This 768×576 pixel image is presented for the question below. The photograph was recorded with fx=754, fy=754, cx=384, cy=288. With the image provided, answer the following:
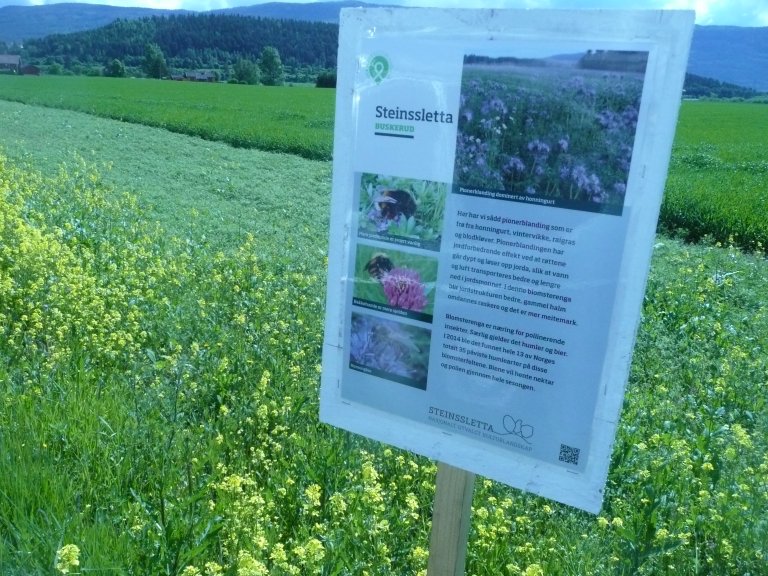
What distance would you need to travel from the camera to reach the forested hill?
47.4 m

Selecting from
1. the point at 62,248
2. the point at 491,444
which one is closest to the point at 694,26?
the point at 491,444

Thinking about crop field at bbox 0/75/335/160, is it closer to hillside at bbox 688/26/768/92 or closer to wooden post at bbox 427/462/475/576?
wooden post at bbox 427/462/475/576

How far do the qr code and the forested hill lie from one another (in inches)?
1787

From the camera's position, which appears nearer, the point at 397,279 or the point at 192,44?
the point at 397,279

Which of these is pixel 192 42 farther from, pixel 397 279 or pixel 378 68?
pixel 397 279

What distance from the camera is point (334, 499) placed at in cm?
296

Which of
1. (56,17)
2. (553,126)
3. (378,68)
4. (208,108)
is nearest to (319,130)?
(208,108)

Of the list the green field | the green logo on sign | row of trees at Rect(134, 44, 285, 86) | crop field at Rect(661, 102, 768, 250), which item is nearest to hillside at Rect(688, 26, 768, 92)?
the green field

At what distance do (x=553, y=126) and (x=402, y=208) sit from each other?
0.50 meters

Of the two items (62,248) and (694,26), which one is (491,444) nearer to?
(694,26)

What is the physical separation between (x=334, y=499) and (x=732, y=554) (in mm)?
1584

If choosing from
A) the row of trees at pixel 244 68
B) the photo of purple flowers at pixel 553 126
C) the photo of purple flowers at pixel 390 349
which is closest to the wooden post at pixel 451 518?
the photo of purple flowers at pixel 390 349

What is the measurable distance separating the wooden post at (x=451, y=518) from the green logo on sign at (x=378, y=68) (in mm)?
1151

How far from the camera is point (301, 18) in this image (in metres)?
55.3
